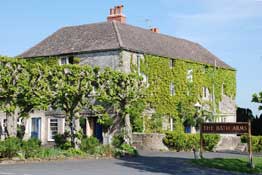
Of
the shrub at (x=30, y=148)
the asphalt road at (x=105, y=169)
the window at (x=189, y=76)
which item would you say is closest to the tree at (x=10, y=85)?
the shrub at (x=30, y=148)

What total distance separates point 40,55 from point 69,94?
50.8ft

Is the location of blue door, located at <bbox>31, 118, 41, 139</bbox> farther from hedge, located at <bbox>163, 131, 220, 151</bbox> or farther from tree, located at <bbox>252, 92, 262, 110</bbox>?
tree, located at <bbox>252, 92, 262, 110</bbox>

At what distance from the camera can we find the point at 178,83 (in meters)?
46.8

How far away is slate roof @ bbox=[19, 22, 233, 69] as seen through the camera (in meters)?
42.9

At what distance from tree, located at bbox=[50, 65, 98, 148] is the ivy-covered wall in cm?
1139

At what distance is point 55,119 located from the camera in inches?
1730

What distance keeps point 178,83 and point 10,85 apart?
21.6m

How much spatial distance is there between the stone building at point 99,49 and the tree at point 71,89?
10.0 meters

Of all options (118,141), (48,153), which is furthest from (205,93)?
(48,153)

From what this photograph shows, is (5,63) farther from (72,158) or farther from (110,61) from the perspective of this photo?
(110,61)

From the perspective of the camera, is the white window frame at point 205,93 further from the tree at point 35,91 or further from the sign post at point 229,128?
the tree at point 35,91

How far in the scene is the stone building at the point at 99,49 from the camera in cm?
4191

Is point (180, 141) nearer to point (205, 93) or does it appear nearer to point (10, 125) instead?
point (205, 93)

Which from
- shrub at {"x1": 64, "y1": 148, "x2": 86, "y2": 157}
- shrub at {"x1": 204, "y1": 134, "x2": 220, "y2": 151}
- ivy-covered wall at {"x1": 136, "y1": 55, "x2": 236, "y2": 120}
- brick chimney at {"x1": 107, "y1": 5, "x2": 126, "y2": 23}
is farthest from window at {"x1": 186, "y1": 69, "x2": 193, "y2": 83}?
shrub at {"x1": 64, "y1": 148, "x2": 86, "y2": 157}
